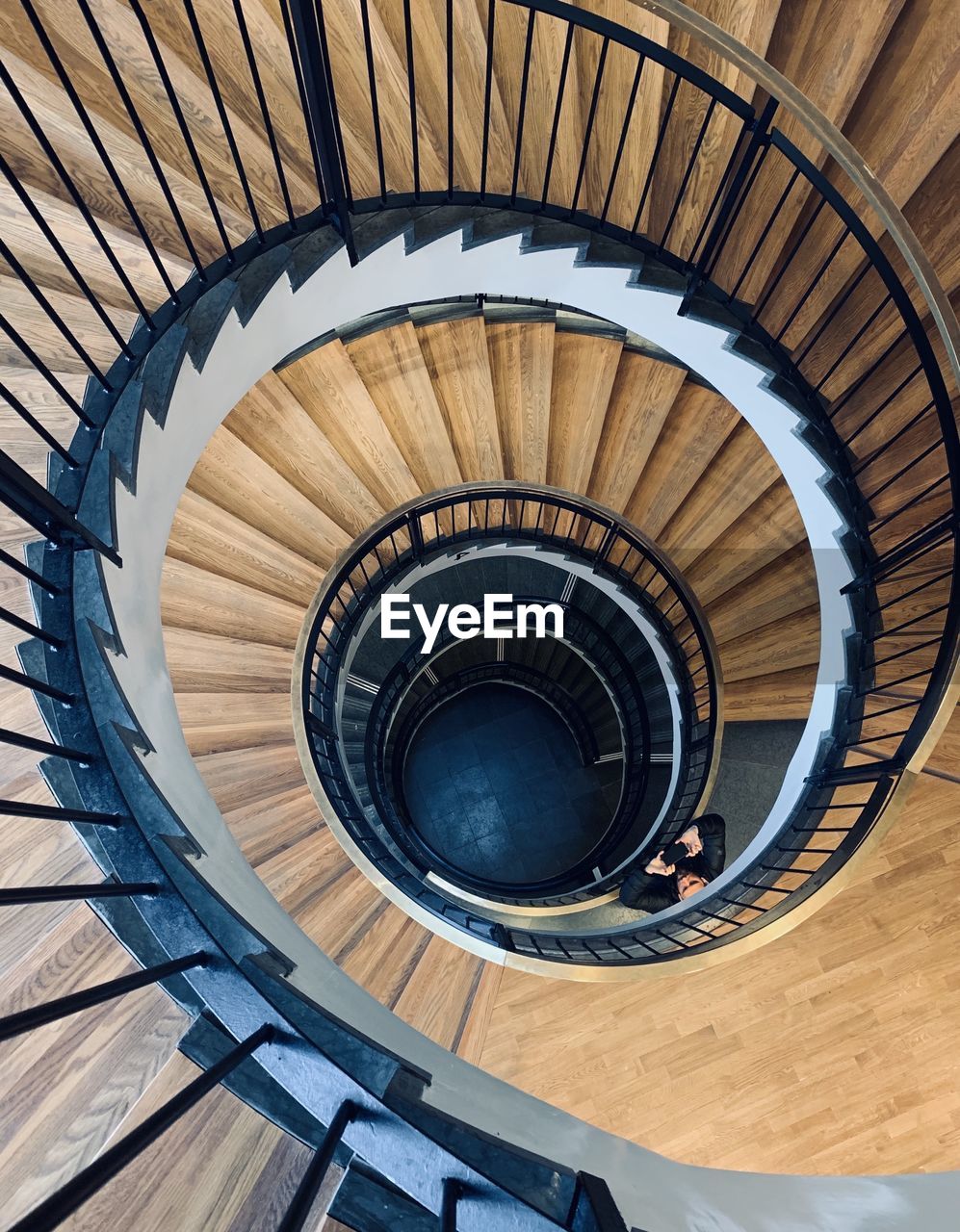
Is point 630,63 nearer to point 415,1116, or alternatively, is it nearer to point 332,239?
point 332,239

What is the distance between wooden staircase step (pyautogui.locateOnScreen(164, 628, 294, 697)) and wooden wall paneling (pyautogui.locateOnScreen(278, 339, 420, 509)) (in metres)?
1.51

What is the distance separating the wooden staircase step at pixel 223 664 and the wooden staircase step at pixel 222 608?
0.26 ft

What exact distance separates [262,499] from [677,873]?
460cm

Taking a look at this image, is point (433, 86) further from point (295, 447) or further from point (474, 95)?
point (295, 447)

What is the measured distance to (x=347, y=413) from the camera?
5.29m

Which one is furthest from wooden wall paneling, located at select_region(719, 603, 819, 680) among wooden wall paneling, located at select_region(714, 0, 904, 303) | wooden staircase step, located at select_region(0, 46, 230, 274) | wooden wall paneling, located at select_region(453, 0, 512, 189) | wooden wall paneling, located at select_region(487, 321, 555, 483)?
wooden staircase step, located at select_region(0, 46, 230, 274)

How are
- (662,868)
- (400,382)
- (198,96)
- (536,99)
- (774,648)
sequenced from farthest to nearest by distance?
(662,868) < (774,648) < (400,382) < (536,99) < (198,96)

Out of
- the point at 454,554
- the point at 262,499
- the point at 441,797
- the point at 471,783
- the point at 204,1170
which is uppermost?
Answer: the point at 454,554

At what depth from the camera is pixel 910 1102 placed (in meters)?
4.59

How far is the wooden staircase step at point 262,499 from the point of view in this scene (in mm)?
4949

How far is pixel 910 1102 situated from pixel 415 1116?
4.30 meters

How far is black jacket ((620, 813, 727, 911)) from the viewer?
6.14m

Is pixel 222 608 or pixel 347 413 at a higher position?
pixel 347 413

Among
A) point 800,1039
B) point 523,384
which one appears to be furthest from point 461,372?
point 800,1039
